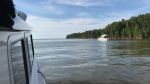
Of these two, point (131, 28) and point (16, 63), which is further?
point (131, 28)

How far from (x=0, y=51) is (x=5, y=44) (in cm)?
12

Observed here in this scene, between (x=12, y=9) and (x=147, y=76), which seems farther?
(x=147, y=76)

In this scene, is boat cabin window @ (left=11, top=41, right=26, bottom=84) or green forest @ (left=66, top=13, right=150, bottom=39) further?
green forest @ (left=66, top=13, right=150, bottom=39)

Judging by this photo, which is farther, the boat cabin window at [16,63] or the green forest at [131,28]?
the green forest at [131,28]

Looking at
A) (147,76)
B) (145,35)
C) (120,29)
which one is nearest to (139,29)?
(145,35)

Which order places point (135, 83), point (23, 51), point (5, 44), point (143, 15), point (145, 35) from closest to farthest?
point (5, 44) → point (23, 51) → point (135, 83) → point (145, 35) → point (143, 15)

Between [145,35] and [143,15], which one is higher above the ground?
[143,15]

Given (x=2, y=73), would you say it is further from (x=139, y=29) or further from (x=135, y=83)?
A: (x=139, y=29)

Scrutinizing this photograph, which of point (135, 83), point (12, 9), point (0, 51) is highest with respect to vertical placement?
point (12, 9)

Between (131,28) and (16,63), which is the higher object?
(131,28)

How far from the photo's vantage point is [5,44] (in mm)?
1688

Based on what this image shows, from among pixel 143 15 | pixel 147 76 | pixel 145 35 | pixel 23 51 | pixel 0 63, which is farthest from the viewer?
pixel 143 15

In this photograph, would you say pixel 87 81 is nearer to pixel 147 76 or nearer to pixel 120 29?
pixel 147 76

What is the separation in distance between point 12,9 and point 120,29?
193 metres
